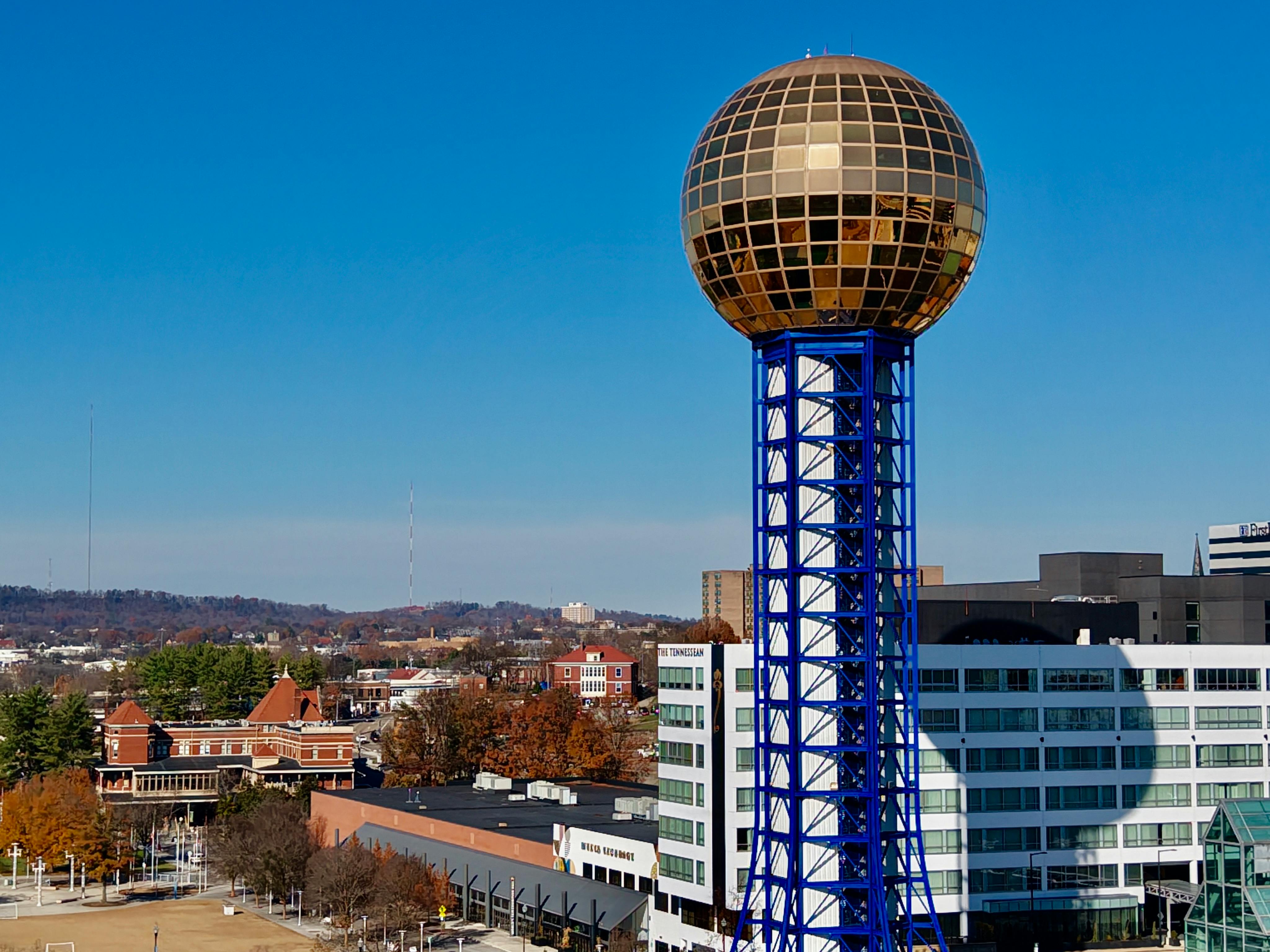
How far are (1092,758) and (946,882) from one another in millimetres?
10185

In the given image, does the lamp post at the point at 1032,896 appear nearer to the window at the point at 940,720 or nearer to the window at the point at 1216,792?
the window at the point at 940,720

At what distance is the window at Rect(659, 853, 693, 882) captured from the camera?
87.8 meters

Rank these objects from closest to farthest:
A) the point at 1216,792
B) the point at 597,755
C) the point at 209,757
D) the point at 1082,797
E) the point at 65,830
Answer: the point at 1082,797 → the point at 1216,792 → the point at 65,830 → the point at 597,755 → the point at 209,757

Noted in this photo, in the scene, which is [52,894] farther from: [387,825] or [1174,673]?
[1174,673]

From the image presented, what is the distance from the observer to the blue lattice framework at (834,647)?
61.7 meters

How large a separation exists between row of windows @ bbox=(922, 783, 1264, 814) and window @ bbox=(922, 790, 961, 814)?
0.02m

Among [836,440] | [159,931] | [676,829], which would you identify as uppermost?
[836,440]

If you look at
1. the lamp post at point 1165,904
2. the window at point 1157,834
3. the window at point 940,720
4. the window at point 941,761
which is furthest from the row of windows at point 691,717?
the lamp post at point 1165,904

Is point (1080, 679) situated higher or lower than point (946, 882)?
higher

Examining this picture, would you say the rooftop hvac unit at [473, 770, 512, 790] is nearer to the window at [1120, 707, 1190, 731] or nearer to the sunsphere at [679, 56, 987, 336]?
the window at [1120, 707, 1190, 731]

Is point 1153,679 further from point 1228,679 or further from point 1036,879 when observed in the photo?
point 1036,879

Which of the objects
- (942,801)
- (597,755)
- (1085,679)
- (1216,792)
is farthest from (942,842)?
(597,755)

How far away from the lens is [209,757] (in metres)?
183

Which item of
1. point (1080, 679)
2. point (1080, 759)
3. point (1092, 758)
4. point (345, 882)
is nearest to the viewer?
point (1080, 759)
